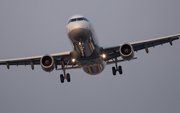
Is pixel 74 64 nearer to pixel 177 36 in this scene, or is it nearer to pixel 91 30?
pixel 91 30

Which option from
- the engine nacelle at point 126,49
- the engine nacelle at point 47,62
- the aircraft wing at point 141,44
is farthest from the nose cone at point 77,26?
the aircraft wing at point 141,44

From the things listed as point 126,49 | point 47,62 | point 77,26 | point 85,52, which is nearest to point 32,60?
point 47,62

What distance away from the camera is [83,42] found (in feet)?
76.4

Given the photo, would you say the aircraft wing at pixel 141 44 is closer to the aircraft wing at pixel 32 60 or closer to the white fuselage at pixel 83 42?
the white fuselage at pixel 83 42

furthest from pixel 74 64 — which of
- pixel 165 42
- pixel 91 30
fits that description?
pixel 165 42

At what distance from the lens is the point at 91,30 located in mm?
23781

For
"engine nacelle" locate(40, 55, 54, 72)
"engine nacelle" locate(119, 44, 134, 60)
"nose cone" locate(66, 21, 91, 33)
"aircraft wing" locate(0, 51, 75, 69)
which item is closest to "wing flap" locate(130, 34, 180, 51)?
"engine nacelle" locate(119, 44, 134, 60)

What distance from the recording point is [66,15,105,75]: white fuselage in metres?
22.5

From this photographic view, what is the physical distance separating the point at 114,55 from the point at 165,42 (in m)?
5.71

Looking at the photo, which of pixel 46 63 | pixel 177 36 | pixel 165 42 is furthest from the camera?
pixel 165 42

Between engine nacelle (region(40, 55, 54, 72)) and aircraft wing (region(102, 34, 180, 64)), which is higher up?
aircraft wing (region(102, 34, 180, 64))

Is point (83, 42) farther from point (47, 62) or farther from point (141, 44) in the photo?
point (141, 44)

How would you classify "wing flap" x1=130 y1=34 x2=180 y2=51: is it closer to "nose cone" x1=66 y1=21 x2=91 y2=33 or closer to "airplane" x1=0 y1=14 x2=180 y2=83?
"airplane" x1=0 y1=14 x2=180 y2=83

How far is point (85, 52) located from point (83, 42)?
1.60m
